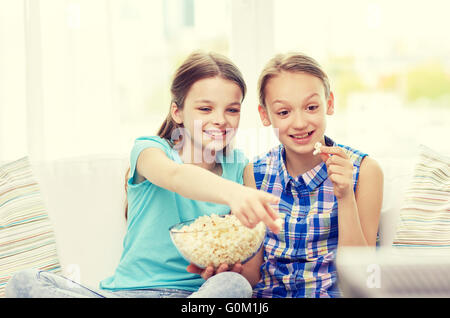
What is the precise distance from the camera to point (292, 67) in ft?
4.54

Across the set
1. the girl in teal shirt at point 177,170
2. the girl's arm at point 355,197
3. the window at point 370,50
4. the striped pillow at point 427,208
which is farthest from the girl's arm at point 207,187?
the window at point 370,50

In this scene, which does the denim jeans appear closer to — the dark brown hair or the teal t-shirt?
the teal t-shirt

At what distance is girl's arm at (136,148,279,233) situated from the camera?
A: 3.13ft

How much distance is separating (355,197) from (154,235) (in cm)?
56

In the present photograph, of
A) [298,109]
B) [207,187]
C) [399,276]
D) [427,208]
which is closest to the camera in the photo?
[399,276]

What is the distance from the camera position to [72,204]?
1.56 meters

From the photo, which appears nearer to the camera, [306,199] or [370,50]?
[306,199]

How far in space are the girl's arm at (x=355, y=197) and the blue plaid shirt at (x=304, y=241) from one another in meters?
0.04

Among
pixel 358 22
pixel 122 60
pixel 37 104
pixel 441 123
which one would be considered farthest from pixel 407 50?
pixel 37 104

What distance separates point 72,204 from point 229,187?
74cm

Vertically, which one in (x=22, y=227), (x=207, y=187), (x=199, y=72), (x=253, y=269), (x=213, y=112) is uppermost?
(x=199, y=72)

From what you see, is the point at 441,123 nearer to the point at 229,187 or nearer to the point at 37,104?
the point at 229,187

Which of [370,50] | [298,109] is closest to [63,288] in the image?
[298,109]

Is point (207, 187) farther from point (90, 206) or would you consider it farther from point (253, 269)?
point (90, 206)
